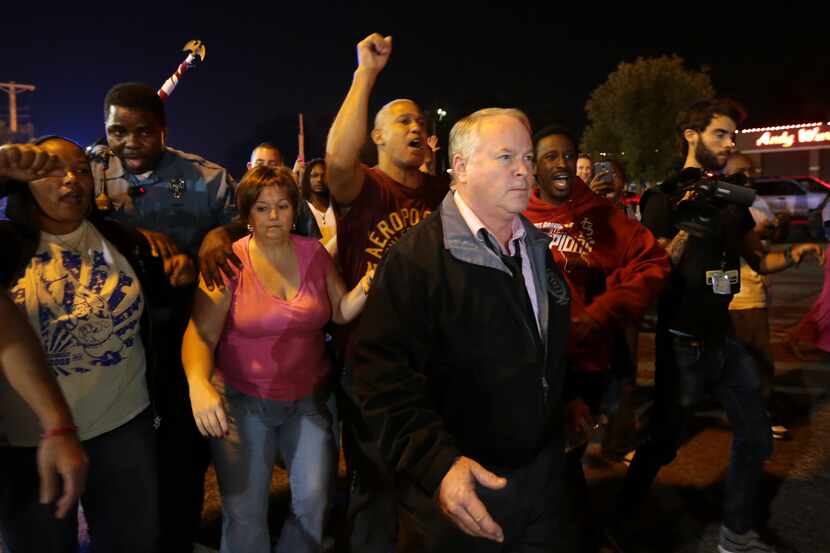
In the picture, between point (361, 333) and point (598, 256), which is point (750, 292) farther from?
point (361, 333)

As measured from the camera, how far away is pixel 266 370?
283 centimetres

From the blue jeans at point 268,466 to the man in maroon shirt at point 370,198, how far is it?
0.25 meters

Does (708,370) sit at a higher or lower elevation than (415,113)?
lower

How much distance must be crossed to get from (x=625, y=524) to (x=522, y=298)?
2278 millimetres

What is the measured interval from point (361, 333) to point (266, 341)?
955 millimetres

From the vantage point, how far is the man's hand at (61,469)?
200 cm

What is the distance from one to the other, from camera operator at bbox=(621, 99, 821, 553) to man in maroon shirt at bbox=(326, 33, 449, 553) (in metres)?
1.33

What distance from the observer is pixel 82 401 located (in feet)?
7.66

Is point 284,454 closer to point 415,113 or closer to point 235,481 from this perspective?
point 235,481

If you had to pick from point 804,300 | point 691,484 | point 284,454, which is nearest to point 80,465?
point 284,454

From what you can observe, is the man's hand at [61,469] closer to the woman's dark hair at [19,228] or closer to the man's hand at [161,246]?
the woman's dark hair at [19,228]

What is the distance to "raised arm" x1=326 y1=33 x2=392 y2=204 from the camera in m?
2.89

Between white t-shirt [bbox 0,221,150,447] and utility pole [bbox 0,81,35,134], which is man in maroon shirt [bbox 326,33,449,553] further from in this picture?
utility pole [bbox 0,81,35,134]

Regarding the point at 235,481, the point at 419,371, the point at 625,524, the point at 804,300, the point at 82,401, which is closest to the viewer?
the point at 419,371
